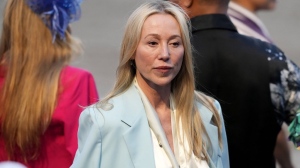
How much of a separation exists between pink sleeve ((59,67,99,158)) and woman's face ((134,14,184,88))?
0.77m

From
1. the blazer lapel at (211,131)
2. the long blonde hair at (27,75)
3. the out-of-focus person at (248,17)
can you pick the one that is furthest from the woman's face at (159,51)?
the out-of-focus person at (248,17)

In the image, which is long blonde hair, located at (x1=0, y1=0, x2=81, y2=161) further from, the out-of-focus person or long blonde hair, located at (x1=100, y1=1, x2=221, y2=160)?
the out-of-focus person

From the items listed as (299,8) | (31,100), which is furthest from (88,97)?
(299,8)

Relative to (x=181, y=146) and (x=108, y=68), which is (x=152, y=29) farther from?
(x=108, y=68)

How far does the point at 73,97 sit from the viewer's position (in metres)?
4.77

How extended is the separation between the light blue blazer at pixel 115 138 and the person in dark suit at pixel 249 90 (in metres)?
0.85

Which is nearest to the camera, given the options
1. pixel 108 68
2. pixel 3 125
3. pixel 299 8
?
pixel 3 125

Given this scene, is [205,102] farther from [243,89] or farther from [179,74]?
[243,89]


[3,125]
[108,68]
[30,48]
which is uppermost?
[30,48]

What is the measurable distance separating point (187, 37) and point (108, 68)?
6.12m

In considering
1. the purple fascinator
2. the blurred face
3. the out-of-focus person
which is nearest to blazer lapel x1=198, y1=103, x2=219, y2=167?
the purple fascinator

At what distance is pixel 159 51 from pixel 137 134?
1.04ft

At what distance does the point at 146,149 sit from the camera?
12.9ft

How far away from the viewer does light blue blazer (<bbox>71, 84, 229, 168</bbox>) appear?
391cm
